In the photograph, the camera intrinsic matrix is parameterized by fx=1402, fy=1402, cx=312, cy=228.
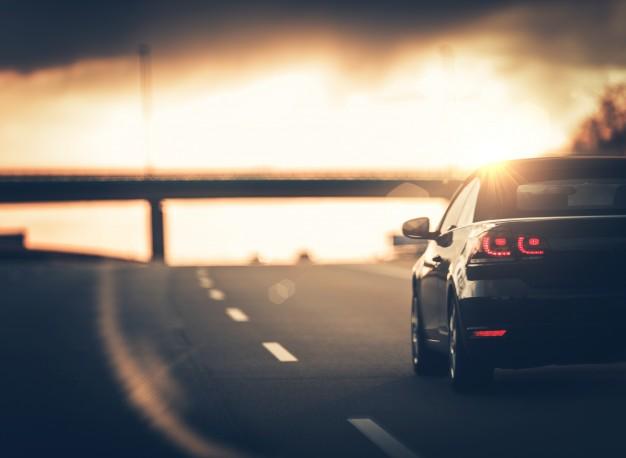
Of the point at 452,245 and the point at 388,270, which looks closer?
the point at 452,245

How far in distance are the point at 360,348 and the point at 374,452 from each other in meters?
6.29

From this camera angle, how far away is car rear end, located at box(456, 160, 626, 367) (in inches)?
360

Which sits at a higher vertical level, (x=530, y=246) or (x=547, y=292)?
(x=530, y=246)

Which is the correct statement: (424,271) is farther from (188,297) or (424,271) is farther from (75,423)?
(188,297)

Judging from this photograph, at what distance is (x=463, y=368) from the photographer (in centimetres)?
985

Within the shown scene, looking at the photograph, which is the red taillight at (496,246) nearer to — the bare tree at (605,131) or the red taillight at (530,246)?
the red taillight at (530,246)

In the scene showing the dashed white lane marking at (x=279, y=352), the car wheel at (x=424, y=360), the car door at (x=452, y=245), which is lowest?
the dashed white lane marking at (x=279, y=352)

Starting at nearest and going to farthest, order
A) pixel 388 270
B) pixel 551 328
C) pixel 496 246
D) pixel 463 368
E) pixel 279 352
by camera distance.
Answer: pixel 551 328, pixel 496 246, pixel 463 368, pixel 279 352, pixel 388 270

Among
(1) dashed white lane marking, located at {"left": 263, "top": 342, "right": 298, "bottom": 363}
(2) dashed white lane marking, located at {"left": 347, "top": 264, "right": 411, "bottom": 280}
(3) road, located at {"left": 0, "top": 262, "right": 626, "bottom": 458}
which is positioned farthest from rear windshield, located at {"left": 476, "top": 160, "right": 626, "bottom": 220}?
(2) dashed white lane marking, located at {"left": 347, "top": 264, "right": 411, "bottom": 280}

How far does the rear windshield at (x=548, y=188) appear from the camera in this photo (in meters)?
10.0

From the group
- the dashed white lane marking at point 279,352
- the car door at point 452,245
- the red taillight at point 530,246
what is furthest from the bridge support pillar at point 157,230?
the red taillight at point 530,246

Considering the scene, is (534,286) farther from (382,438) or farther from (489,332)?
(382,438)

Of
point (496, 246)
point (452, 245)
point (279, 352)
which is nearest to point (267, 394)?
point (452, 245)

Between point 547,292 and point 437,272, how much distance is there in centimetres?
164
